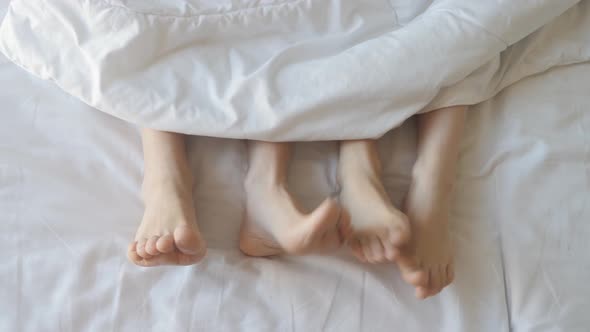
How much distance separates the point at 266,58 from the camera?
2.72 ft

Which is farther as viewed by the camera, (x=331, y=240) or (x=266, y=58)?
(x=266, y=58)

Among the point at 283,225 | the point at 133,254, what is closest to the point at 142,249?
the point at 133,254

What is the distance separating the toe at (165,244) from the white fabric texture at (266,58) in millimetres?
159

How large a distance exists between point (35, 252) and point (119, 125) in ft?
0.69

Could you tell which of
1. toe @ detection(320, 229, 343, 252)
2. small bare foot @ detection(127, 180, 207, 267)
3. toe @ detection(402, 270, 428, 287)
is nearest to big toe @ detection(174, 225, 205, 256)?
small bare foot @ detection(127, 180, 207, 267)

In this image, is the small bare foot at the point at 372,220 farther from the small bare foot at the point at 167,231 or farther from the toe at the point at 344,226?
the small bare foot at the point at 167,231

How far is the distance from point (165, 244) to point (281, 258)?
0.16m

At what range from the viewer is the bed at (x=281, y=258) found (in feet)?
2.31

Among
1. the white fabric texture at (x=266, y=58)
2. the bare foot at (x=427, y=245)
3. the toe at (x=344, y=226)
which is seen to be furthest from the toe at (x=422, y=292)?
the white fabric texture at (x=266, y=58)

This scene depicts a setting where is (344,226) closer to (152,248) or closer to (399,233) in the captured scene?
(399,233)

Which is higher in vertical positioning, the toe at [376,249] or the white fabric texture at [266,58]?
the white fabric texture at [266,58]

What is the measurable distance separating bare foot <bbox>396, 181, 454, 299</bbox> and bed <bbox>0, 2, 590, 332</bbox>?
0.09ft

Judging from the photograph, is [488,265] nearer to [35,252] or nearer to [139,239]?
[139,239]

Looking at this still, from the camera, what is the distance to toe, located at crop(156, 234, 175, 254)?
0.68m
